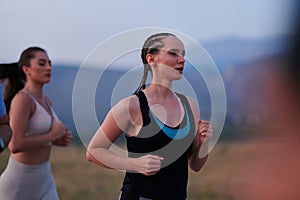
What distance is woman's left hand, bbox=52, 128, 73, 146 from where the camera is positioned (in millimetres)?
2842

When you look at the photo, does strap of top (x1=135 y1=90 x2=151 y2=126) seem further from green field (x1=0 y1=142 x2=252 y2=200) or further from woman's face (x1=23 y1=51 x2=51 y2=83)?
woman's face (x1=23 y1=51 x2=51 y2=83)

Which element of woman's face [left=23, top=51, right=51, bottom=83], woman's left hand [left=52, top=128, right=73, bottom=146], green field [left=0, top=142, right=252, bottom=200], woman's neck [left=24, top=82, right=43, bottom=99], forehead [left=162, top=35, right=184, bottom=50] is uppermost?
forehead [left=162, top=35, right=184, bottom=50]

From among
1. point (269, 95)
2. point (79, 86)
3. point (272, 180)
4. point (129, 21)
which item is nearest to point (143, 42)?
point (129, 21)

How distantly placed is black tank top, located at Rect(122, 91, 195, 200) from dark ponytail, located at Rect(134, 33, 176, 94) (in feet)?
0.12

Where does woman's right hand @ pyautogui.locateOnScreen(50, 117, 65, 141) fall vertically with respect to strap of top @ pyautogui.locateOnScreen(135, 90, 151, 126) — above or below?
below

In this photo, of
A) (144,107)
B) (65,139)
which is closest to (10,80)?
(65,139)

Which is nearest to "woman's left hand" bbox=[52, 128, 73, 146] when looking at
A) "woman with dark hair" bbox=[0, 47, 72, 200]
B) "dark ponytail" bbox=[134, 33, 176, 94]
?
"woman with dark hair" bbox=[0, 47, 72, 200]

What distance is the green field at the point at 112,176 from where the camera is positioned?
9.29 feet

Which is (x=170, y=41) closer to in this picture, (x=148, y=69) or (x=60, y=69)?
(x=148, y=69)

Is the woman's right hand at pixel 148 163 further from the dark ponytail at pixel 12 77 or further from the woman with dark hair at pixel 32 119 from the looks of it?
the dark ponytail at pixel 12 77

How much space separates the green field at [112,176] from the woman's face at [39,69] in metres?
0.24

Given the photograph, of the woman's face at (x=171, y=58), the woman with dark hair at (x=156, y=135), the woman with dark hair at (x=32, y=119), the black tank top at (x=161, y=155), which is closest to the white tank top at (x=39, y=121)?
the woman with dark hair at (x=32, y=119)

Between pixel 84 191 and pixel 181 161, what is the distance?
0.34m

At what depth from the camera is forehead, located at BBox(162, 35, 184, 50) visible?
2818mm
